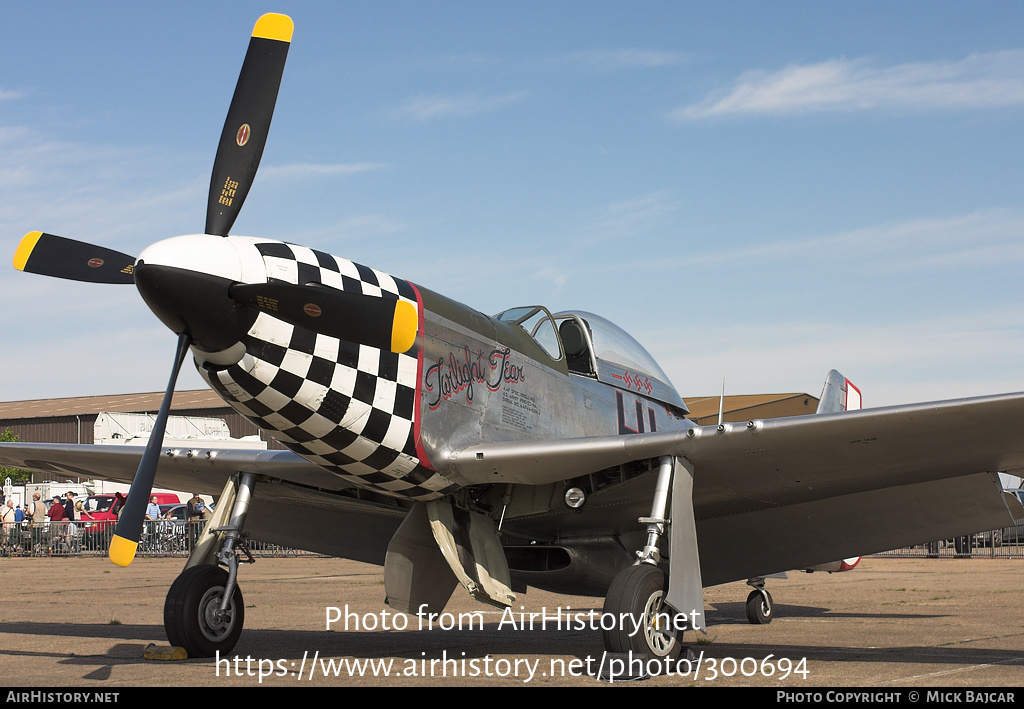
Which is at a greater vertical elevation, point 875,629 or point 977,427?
point 977,427

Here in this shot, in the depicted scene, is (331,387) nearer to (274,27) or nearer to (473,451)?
(473,451)

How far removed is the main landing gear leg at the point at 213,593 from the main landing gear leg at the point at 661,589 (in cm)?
292

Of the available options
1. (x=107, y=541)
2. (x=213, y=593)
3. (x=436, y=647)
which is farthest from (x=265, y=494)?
(x=107, y=541)

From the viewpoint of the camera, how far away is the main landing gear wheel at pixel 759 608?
1038 cm

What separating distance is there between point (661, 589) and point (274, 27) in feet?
15.0

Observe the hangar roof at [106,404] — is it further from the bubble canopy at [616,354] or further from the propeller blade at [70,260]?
the propeller blade at [70,260]

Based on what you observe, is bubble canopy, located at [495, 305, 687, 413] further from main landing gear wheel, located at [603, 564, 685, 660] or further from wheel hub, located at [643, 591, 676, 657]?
wheel hub, located at [643, 591, 676, 657]

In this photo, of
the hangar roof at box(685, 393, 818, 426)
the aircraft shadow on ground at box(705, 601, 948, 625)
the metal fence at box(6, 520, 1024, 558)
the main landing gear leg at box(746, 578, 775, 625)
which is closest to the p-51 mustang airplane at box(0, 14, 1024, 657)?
the main landing gear leg at box(746, 578, 775, 625)

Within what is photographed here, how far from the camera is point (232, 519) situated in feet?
25.3

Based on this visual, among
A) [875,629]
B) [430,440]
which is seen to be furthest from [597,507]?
[875,629]

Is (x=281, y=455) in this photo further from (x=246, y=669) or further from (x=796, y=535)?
(x=796, y=535)

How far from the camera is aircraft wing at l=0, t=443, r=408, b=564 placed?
27.4 ft
